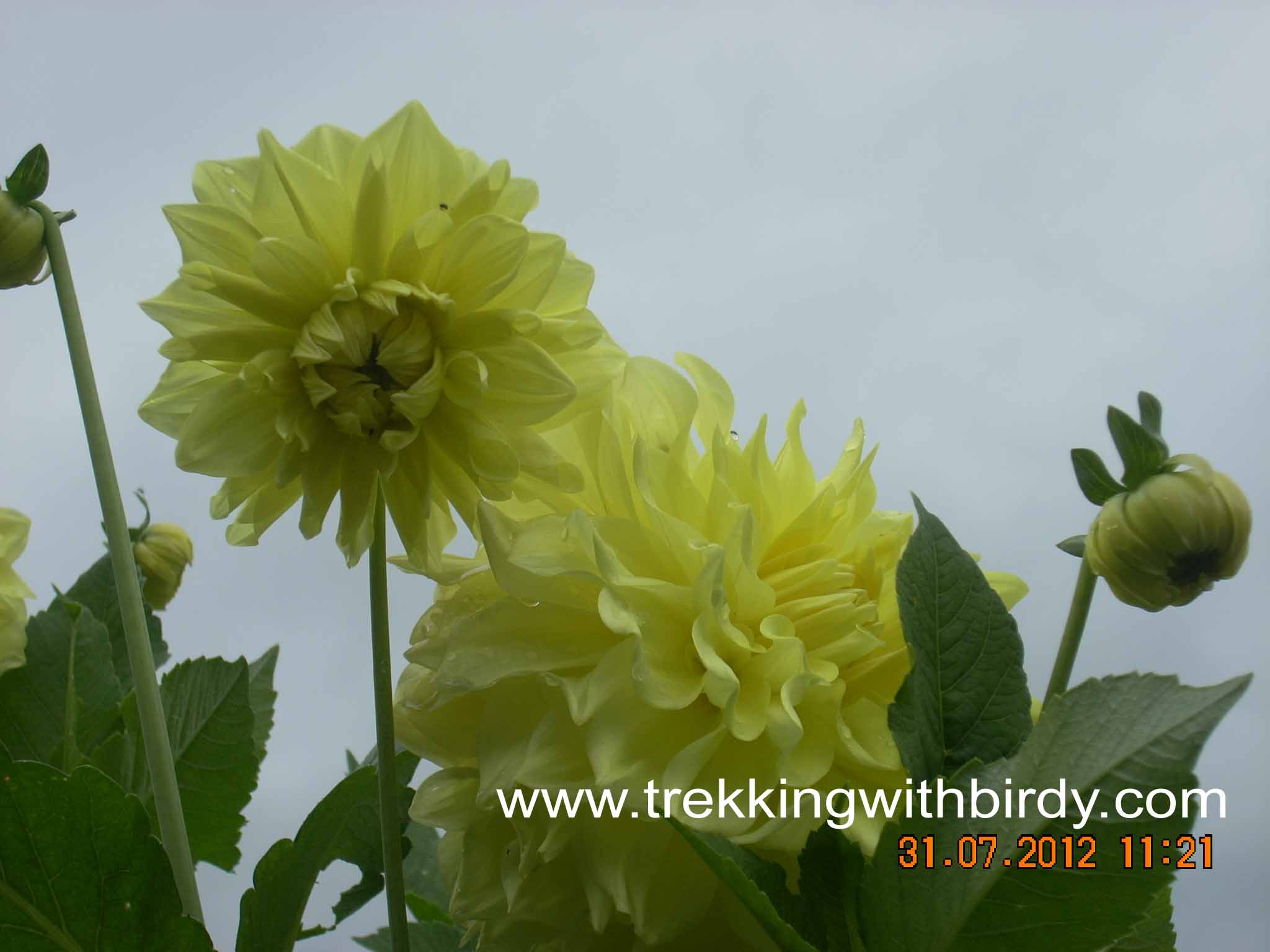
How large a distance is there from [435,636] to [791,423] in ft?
0.69

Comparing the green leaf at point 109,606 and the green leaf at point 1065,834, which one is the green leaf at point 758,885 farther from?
the green leaf at point 109,606

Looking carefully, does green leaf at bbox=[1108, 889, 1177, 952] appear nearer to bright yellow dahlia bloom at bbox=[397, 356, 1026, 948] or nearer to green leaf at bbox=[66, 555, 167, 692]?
bright yellow dahlia bloom at bbox=[397, 356, 1026, 948]

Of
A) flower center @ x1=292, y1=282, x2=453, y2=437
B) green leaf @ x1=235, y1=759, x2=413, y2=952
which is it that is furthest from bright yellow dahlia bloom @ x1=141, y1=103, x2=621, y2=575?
green leaf @ x1=235, y1=759, x2=413, y2=952

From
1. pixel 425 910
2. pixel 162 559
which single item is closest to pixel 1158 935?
pixel 425 910

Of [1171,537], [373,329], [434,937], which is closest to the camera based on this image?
[373,329]

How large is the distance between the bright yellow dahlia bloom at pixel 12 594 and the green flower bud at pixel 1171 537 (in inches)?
26.4

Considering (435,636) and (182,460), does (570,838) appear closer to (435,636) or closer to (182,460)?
(435,636)

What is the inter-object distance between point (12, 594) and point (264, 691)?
18 centimetres

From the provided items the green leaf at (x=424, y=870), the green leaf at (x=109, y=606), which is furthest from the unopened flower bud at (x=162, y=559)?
the green leaf at (x=424, y=870)

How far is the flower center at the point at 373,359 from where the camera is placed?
563mm

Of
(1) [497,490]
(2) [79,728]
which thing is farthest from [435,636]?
(2) [79,728]

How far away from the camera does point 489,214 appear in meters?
0.57

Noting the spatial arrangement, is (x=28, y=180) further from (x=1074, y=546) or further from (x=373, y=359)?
(x=1074, y=546)
